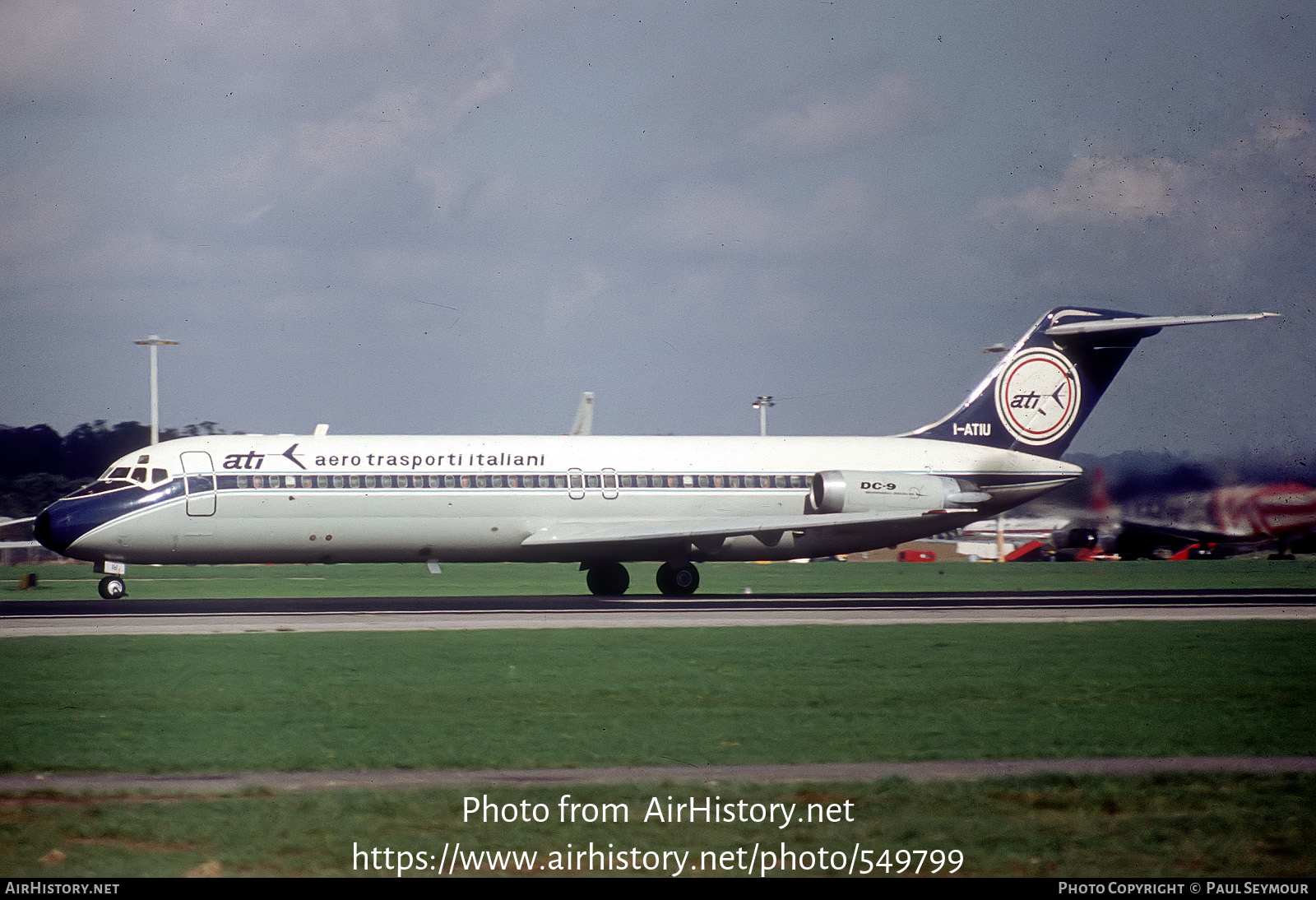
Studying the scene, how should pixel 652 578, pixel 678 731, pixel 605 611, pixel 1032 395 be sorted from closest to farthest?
1. pixel 678 731
2. pixel 605 611
3. pixel 1032 395
4. pixel 652 578

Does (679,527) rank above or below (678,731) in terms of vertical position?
above

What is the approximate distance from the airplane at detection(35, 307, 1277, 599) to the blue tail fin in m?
0.05

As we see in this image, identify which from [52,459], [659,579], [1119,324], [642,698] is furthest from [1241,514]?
[52,459]

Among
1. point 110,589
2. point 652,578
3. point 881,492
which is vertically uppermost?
point 881,492

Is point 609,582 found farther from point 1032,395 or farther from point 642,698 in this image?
point 642,698

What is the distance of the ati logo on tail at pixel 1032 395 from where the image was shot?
43.9 m

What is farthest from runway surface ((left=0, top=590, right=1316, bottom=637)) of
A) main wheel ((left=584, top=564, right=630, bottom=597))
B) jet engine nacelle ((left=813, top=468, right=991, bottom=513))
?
jet engine nacelle ((left=813, top=468, right=991, bottom=513))

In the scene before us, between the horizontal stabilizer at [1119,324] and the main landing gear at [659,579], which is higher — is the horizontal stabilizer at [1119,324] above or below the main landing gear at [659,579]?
above

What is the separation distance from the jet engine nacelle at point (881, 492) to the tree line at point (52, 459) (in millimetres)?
29696

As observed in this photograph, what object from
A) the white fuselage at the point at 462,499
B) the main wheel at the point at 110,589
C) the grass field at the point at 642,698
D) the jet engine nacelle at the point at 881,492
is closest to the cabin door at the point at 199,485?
the white fuselage at the point at 462,499

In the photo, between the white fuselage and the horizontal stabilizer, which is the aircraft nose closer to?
the white fuselage

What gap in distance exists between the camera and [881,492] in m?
40.5

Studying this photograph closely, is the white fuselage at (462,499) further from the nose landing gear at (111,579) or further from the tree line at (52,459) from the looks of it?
the tree line at (52,459)

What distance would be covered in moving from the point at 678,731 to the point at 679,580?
24.2 metres
